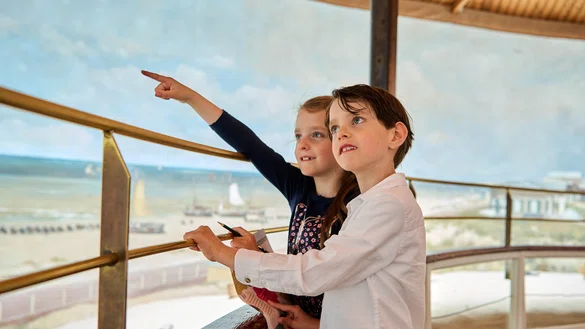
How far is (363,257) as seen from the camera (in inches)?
34.1

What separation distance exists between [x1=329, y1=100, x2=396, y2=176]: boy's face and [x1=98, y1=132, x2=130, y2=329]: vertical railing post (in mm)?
426

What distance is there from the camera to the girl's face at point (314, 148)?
1.20 metres

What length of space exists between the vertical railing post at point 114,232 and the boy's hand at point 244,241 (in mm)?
338

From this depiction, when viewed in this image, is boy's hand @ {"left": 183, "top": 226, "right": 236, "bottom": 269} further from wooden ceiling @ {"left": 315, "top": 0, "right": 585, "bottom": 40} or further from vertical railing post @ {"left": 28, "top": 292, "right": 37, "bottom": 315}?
vertical railing post @ {"left": 28, "top": 292, "right": 37, "bottom": 315}

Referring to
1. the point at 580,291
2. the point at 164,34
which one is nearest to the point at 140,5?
the point at 164,34

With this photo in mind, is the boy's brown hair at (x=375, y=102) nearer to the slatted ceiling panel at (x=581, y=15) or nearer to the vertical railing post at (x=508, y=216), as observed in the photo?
the vertical railing post at (x=508, y=216)

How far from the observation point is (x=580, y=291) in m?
3.83

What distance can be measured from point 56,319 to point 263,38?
1845 centimetres

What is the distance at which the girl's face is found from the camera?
120 centimetres

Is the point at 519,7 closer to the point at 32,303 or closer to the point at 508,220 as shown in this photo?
the point at 508,220

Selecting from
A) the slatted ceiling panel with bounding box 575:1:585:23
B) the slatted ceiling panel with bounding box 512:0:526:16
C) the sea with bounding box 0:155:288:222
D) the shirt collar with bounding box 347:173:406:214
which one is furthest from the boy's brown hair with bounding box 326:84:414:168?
the sea with bounding box 0:155:288:222

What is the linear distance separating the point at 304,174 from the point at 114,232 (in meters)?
0.60

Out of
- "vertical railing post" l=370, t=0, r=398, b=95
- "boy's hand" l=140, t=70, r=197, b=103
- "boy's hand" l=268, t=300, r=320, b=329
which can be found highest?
"vertical railing post" l=370, t=0, r=398, b=95

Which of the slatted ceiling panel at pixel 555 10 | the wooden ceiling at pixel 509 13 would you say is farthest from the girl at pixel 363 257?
the slatted ceiling panel at pixel 555 10
